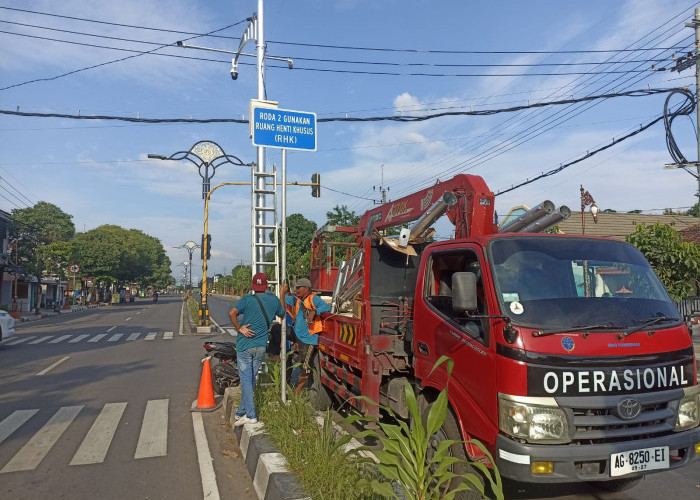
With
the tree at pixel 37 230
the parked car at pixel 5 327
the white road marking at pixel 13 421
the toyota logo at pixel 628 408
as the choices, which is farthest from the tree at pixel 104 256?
the toyota logo at pixel 628 408

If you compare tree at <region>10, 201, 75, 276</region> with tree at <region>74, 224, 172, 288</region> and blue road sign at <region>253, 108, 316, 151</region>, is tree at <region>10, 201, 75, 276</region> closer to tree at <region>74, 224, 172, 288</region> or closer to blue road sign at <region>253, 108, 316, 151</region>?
tree at <region>74, 224, 172, 288</region>

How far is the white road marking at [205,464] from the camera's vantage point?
4.51 meters

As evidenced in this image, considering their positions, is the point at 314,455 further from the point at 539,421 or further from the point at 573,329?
the point at 573,329

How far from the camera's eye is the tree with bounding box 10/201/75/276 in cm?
4231

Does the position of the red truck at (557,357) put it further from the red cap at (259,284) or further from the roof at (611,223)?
the roof at (611,223)

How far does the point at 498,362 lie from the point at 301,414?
267cm

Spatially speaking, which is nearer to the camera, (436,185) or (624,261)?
(624,261)

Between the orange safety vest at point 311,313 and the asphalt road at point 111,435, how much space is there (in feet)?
6.07

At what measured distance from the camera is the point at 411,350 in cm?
518

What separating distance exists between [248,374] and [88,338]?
52.6ft

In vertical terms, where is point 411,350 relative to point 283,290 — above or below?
below

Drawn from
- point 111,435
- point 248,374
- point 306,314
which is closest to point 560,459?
point 248,374

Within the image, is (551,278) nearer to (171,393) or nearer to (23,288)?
(171,393)

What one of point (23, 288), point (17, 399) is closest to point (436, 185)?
point (17, 399)
